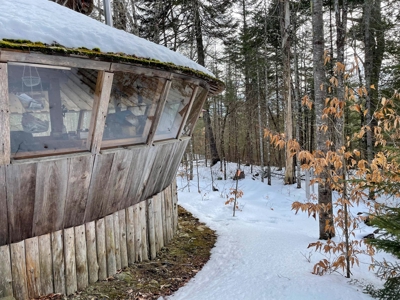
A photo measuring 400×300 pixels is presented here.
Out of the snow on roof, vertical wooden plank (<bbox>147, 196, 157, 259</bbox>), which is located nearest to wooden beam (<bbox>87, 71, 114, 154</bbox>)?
the snow on roof

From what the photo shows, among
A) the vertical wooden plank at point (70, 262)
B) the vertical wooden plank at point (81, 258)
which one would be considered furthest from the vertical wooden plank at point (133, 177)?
the vertical wooden plank at point (70, 262)

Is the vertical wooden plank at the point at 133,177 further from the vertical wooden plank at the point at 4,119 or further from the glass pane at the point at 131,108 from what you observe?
the vertical wooden plank at the point at 4,119

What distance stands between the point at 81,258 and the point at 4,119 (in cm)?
211

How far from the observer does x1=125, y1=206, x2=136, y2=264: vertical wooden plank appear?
4809mm

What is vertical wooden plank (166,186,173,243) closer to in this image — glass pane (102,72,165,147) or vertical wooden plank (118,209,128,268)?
vertical wooden plank (118,209,128,268)

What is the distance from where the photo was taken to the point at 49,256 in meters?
3.60

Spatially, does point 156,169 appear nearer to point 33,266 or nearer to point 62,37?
point 33,266

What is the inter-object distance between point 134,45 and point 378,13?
44.3 feet

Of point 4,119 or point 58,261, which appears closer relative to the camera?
A: point 4,119

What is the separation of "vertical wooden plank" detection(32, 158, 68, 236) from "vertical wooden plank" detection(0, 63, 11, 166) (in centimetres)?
37

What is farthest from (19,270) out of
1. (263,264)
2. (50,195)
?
(263,264)

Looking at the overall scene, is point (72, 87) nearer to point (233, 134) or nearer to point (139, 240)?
point (139, 240)

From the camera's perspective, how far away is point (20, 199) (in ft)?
10.6

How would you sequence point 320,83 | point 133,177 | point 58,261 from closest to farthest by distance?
point 58,261 < point 133,177 < point 320,83
